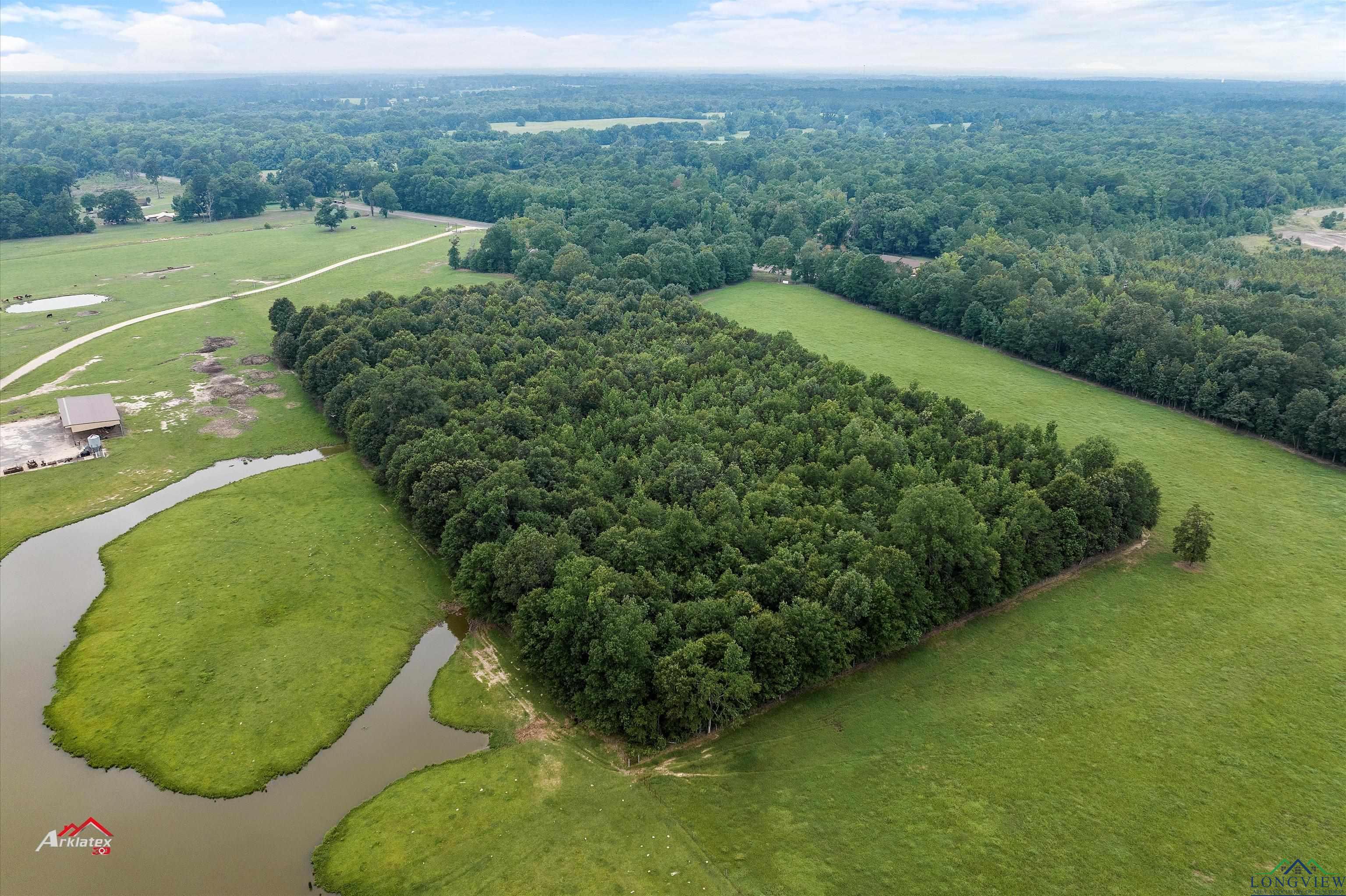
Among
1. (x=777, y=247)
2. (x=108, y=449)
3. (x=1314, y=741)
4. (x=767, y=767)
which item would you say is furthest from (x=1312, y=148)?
(x=108, y=449)

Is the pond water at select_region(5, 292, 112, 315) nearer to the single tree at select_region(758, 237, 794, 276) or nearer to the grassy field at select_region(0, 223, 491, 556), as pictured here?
the grassy field at select_region(0, 223, 491, 556)

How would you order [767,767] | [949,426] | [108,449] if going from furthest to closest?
[108,449], [949,426], [767,767]

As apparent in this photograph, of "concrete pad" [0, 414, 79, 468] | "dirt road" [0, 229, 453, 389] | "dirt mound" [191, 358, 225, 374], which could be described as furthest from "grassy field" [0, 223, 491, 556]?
"concrete pad" [0, 414, 79, 468]

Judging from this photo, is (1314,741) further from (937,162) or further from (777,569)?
(937,162)

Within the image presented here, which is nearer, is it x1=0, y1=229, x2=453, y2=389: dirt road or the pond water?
x1=0, y1=229, x2=453, y2=389: dirt road

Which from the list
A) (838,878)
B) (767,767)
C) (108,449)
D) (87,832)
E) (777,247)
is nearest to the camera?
(838,878)

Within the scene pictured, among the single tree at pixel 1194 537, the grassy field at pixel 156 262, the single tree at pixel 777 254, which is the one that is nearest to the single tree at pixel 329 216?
the grassy field at pixel 156 262

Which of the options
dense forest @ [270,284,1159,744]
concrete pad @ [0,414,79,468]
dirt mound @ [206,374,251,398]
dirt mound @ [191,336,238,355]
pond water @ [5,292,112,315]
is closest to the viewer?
dense forest @ [270,284,1159,744]
